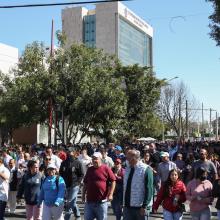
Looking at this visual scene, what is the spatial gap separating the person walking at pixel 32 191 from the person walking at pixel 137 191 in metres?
2.81

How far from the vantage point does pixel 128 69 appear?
42.3m

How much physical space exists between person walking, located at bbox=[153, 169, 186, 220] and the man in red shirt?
1.00 metres

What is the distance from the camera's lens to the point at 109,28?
417 feet

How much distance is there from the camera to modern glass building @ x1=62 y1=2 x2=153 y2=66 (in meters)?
126

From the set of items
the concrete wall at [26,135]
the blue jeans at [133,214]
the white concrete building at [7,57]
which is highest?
the white concrete building at [7,57]

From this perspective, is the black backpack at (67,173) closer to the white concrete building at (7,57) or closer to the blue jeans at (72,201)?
the blue jeans at (72,201)

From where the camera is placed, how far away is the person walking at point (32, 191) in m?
9.82

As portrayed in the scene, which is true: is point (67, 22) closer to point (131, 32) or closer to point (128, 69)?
point (131, 32)

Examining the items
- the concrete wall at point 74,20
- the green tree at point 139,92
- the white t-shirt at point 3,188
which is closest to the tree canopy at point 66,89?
the green tree at point 139,92

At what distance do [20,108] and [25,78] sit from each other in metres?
1.88

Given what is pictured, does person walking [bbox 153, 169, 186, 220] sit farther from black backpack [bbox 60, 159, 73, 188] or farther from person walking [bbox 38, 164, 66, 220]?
black backpack [bbox 60, 159, 73, 188]

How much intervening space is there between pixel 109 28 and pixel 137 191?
12174 cm

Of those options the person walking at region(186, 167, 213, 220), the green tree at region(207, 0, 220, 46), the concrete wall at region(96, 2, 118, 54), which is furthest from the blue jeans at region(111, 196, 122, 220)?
the concrete wall at region(96, 2, 118, 54)

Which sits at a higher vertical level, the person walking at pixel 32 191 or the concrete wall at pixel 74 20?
the concrete wall at pixel 74 20
